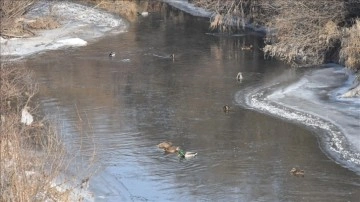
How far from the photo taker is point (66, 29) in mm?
31469

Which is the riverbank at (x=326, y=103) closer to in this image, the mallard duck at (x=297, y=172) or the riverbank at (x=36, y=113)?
the mallard duck at (x=297, y=172)

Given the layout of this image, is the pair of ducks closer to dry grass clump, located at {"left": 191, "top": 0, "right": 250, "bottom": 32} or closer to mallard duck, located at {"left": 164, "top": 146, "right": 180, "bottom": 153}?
mallard duck, located at {"left": 164, "top": 146, "right": 180, "bottom": 153}

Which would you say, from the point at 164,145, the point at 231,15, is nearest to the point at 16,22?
the point at 231,15

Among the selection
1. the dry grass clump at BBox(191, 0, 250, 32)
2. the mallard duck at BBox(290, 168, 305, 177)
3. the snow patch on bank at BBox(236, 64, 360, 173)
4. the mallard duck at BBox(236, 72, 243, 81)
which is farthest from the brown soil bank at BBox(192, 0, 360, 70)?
the mallard duck at BBox(290, 168, 305, 177)

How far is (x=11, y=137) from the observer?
26.9ft

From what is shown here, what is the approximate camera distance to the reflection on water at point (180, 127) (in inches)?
491

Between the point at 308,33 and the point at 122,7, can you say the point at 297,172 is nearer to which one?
the point at 308,33

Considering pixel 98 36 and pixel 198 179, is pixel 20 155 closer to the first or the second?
pixel 198 179

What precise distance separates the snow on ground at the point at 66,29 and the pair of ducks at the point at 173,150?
12256 millimetres

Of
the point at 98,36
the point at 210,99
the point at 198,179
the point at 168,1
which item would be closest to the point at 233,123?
the point at 210,99

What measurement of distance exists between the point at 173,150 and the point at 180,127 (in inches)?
84.9

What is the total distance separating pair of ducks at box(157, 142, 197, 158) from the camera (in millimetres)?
14012

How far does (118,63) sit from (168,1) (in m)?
19.3

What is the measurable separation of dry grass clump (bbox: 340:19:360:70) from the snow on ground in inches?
423
